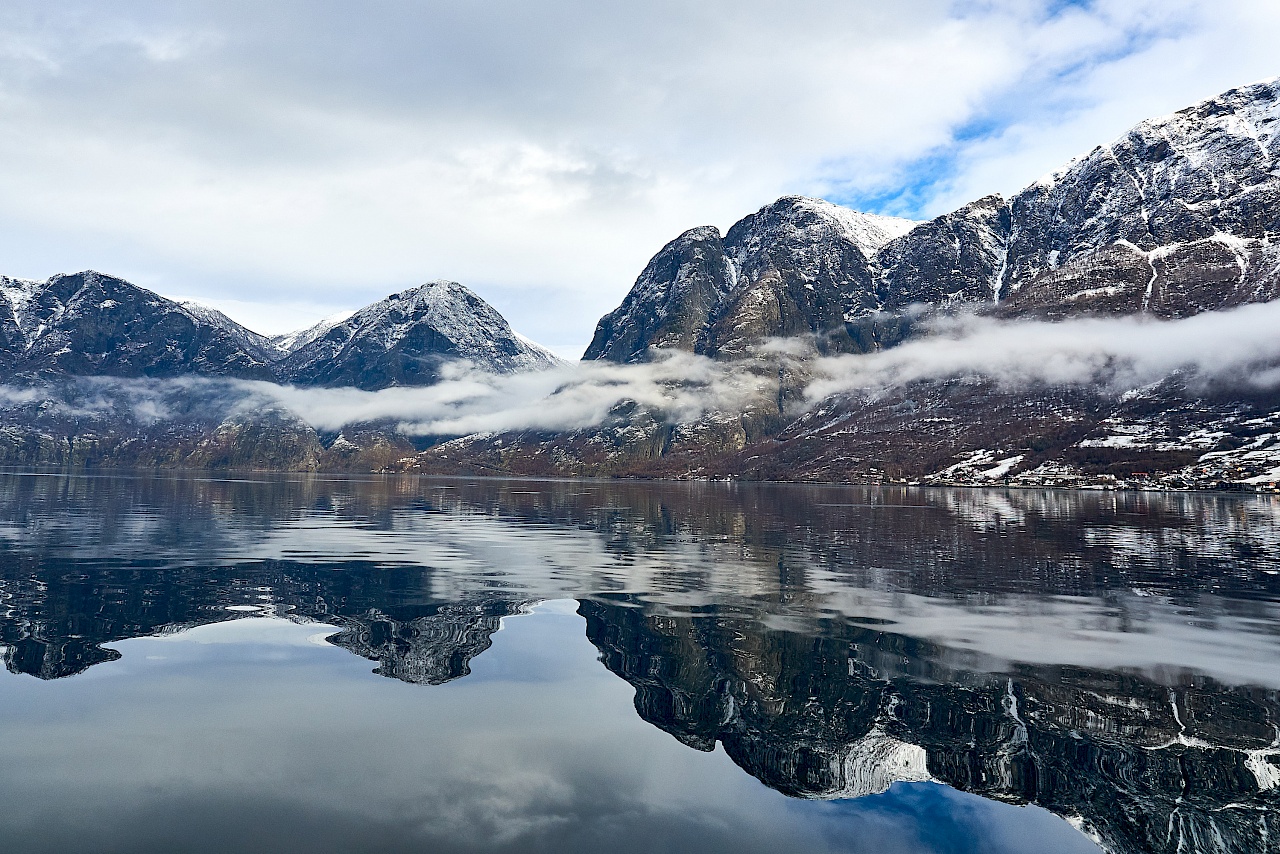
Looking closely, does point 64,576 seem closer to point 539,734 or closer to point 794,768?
point 539,734

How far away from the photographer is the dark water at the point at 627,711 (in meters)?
15.5

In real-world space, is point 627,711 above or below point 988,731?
below

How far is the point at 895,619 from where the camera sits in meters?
35.1

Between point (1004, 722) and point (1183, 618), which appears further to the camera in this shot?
point (1183, 618)

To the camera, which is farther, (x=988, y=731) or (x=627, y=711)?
(x=627, y=711)

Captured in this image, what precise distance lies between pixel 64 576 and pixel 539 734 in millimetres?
37811

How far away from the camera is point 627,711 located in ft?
74.8

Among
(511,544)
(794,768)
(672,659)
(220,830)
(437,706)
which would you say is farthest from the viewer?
(511,544)

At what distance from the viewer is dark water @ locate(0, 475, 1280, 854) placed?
1555cm

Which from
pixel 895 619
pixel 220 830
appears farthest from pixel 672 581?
pixel 220 830

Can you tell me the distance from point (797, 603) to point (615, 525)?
56.2 meters

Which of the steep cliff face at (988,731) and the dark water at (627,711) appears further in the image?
the steep cliff face at (988,731)

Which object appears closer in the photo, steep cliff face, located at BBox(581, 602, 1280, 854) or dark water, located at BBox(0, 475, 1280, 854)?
dark water, located at BBox(0, 475, 1280, 854)

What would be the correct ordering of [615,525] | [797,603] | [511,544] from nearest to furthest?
[797,603] < [511,544] < [615,525]
